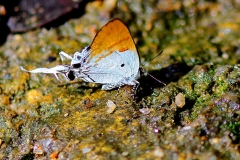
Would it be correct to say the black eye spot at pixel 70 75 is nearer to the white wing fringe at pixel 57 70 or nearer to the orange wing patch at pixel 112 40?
the white wing fringe at pixel 57 70

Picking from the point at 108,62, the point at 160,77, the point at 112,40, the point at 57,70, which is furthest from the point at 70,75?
the point at 160,77

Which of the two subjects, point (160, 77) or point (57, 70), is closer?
point (57, 70)

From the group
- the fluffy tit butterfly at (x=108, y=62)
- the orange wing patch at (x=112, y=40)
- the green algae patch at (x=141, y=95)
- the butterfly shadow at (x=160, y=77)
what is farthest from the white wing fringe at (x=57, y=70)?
the butterfly shadow at (x=160, y=77)

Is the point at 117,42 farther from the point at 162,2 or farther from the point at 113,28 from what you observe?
the point at 162,2

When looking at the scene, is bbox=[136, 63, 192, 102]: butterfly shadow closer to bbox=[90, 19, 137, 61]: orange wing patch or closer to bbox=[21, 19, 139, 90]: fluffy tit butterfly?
bbox=[21, 19, 139, 90]: fluffy tit butterfly

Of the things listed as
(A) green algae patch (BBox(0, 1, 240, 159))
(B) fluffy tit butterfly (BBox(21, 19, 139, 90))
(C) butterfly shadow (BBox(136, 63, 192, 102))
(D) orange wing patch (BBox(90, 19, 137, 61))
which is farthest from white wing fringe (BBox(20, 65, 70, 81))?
(C) butterfly shadow (BBox(136, 63, 192, 102))

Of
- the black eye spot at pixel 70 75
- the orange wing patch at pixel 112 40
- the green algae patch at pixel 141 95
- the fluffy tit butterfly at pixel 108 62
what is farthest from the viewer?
the black eye spot at pixel 70 75

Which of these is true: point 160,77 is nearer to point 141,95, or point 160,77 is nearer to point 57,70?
point 141,95
